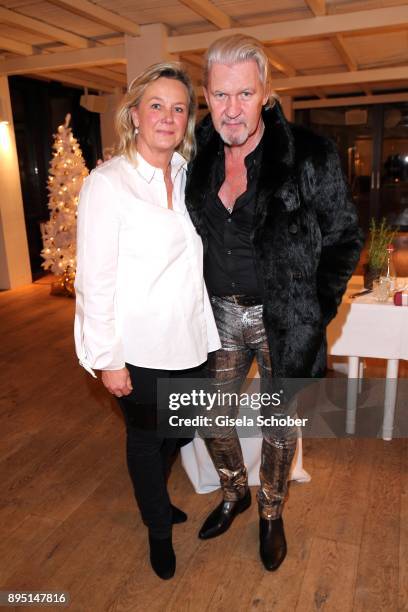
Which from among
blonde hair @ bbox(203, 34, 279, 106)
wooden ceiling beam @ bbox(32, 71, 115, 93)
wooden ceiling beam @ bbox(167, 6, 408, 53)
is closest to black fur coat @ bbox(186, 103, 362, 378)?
blonde hair @ bbox(203, 34, 279, 106)

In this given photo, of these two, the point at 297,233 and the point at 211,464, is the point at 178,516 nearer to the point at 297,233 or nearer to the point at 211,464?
the point at 211,464

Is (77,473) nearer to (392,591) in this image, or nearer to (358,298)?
(392,591)

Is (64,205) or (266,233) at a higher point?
(266,233)

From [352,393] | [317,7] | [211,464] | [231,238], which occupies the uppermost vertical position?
[317,7]

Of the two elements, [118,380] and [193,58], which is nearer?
[118,380]

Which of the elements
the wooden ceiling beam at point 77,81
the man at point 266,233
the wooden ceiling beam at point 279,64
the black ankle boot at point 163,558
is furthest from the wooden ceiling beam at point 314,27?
the black ankle boot at point 163,558

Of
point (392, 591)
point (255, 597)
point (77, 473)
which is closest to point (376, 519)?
point (392, 591)

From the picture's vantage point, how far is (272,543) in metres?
1.88

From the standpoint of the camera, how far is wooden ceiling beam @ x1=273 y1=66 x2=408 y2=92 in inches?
261

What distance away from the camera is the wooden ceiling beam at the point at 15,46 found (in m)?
5.20

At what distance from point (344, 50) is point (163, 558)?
5649 millimetres

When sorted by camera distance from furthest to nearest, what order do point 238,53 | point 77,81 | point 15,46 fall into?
point 77,81
point 15,46
point 238,53

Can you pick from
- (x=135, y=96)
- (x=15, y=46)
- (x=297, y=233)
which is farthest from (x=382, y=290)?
(x=15, y=46)

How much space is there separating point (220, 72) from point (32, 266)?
6.44 m
